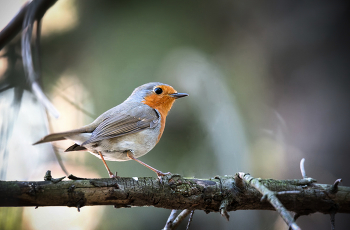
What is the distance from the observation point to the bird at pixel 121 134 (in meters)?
2.41

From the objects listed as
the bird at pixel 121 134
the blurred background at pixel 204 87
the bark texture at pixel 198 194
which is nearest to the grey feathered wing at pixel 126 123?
the bird at pixel 121 134

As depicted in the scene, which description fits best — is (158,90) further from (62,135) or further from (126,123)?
(62,135)

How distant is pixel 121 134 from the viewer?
252 cm

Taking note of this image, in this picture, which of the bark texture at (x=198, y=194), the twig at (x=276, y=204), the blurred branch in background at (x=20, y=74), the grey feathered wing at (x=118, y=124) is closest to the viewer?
the twig at (x=276, y=204)

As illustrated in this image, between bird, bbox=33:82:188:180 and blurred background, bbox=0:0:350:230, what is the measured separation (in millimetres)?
866

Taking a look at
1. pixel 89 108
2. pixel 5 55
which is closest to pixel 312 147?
pixel 89 108

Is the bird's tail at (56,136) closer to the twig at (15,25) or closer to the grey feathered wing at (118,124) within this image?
the grey feathered wing at (118,124)

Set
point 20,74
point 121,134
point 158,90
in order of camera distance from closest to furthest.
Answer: point 121,134 < point 20,74 < point 158,90

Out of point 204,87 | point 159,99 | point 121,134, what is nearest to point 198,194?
point 121,134

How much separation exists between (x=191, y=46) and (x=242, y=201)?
2.92 meters

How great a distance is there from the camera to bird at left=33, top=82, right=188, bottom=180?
2412 millimetres

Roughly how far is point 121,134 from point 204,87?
6.75ft

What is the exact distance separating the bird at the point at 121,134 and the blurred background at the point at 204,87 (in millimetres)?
866

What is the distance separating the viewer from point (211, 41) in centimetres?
423
